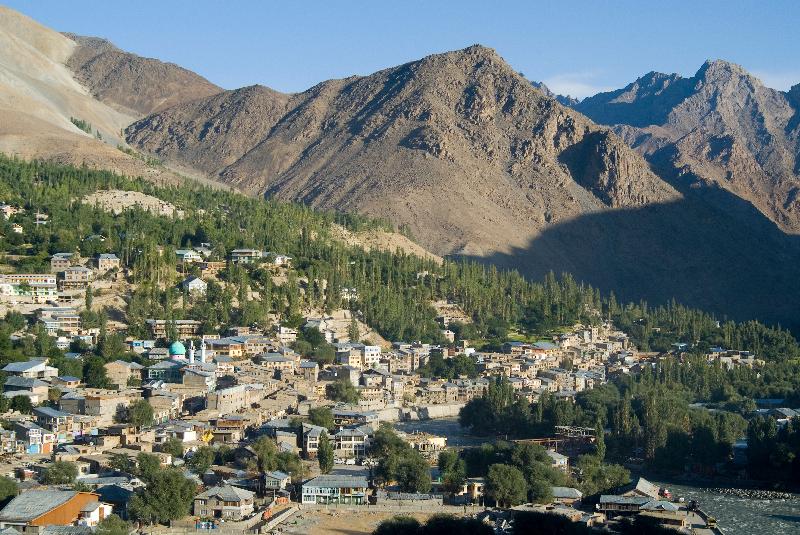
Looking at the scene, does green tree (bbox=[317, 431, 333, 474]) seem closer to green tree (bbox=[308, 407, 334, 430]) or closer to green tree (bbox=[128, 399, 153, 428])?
green tree (bbox=[308, 407, 334, 430])

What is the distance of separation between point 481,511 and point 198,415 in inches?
960

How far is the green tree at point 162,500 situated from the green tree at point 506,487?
14.6 meters

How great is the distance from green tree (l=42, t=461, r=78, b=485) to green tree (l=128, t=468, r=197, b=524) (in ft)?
13.6

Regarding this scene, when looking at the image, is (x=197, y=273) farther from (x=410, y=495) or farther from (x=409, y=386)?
(x=410, y=495)

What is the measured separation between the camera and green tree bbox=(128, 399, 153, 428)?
7800 cm

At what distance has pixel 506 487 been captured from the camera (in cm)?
6694

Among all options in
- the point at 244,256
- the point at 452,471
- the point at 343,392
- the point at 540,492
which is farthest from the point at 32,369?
the point at 244,256

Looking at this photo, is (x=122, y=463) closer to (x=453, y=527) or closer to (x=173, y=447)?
(x=173, y=447)

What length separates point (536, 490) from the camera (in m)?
68.1

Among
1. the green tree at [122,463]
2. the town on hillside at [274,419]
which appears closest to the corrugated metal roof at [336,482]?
the town on hillside at [274,419]

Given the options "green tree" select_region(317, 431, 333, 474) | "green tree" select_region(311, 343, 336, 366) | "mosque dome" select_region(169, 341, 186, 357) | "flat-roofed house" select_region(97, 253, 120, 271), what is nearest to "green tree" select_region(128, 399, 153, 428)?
"green tree" select_region(317, 431, 333, 474)

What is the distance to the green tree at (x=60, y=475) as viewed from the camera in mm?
63375

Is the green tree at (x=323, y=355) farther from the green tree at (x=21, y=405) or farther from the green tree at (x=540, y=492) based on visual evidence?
the green tree at (x=540, y=492)

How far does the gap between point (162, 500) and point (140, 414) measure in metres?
18.1
